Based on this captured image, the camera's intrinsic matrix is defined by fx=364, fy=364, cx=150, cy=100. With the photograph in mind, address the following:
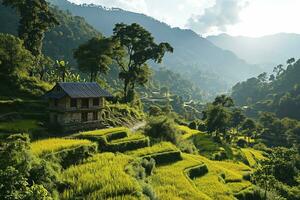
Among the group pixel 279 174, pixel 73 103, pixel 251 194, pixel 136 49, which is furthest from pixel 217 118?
pixel 73 103

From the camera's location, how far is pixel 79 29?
510ft

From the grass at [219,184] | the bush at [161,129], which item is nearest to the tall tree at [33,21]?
the bush at [161,129]

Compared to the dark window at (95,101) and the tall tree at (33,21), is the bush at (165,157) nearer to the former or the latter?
the dark window at (95,101)

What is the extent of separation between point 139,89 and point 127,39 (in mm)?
117447

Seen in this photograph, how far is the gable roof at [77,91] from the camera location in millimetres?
39906

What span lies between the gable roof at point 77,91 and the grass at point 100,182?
12517mm

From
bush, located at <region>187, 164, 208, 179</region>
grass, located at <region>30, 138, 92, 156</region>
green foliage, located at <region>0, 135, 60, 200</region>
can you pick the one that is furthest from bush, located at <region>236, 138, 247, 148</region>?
green foliage, located at <region>0, 135, 60, 200</region>

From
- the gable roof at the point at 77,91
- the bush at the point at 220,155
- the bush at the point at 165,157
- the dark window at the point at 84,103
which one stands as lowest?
the bush at the point at 220,155

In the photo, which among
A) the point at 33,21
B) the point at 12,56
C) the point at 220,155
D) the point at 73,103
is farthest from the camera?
the point at 220,155

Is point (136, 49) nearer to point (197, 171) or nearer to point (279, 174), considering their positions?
point (197, 171)

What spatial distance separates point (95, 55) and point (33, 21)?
1034 centimetres

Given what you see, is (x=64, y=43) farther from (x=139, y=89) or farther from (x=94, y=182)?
(x=94, y=182)

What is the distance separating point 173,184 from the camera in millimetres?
30078

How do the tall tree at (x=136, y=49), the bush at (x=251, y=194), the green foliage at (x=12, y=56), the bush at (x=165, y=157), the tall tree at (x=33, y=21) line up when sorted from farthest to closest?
the tall tree at (x=136, y=49) < the tall tree at (x=33, y=21) < the green foliage at (x=12, y=56) < the bush at (x=165, y=157) < the bush at (x=251, y=194)
